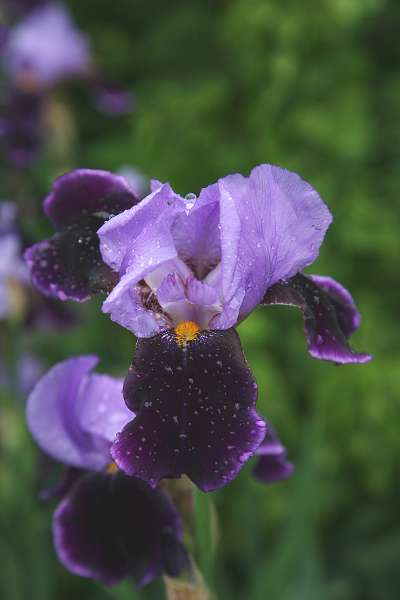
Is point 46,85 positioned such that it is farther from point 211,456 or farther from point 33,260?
point 211,456

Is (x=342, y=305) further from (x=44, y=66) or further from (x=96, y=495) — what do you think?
(x=44, y=66)

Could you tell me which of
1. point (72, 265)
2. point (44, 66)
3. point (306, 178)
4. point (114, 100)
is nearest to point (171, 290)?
point (72, 265)

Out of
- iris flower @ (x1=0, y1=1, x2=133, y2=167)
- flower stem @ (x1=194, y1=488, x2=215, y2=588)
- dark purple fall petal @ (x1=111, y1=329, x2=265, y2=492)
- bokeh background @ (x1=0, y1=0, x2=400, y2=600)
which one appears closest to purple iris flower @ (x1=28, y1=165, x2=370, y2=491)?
dark purple fall petal @ (x1=111, y1=329, x2=265, y2=492)

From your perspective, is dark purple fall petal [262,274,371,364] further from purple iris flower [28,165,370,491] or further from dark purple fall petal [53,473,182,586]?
dark purple fall petal [53,473,182,586]

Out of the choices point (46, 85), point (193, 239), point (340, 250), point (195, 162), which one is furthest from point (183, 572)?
point (46, 85)

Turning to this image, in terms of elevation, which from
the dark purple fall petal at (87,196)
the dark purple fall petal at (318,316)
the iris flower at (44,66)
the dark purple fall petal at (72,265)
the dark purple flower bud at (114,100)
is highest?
the dark purple fall petal at (87,196)

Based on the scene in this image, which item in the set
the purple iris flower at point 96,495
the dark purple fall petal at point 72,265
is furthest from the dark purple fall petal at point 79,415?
the dark purple fall petal at point 72,265

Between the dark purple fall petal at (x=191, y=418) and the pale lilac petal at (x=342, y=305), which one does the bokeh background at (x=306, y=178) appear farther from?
the dark purple fall petal at (x=191, y=418)
